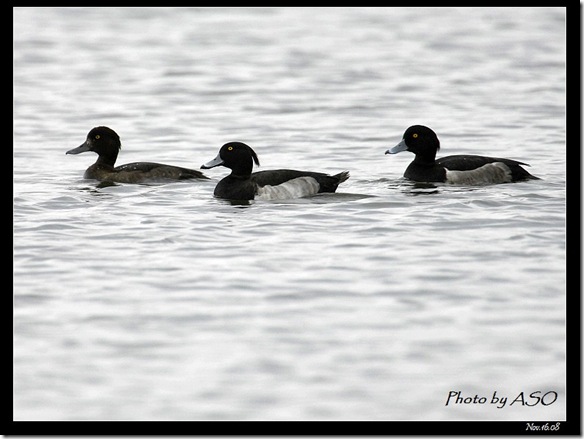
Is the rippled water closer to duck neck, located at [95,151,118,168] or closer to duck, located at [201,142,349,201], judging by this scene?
duck, located at [201,142,349,201]

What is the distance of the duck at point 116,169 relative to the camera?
47.6 ft

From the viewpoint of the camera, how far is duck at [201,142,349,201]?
1320cm

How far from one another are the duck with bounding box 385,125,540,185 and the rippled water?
38 centimetres

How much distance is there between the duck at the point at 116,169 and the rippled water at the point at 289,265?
0.80 feet

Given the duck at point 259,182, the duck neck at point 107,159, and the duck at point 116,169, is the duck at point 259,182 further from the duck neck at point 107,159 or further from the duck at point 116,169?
the duck neck at point 107,159

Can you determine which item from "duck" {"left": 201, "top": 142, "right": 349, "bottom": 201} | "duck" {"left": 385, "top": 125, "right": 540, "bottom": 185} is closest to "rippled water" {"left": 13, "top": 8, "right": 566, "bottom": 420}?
"duck" {"left": 201, "top": 142, "right": 349, "bottom": 201}

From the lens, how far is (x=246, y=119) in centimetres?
2078

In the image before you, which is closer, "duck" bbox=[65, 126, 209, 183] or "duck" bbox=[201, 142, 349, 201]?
"duck" bbox=[201, 142, 349, 201]

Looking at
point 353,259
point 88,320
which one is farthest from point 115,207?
point 88,320

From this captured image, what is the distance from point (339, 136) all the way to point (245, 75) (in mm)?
7771

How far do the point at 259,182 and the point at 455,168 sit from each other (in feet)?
8.50
